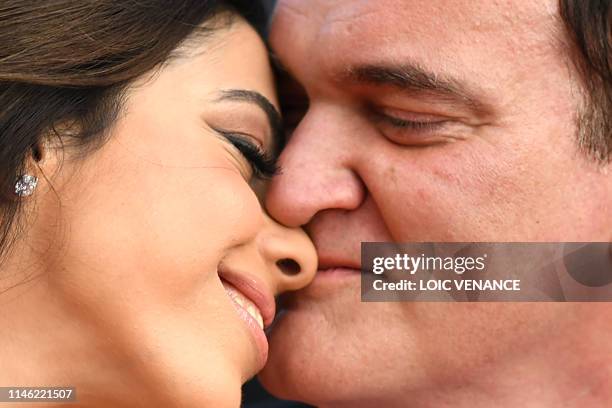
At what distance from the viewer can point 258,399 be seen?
246 cm

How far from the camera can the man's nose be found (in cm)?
159

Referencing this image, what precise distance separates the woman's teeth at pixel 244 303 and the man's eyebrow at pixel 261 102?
0.31 meters

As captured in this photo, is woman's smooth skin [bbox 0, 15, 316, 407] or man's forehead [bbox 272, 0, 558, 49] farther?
man's forehead [bbox 272, 0, 558, 49]

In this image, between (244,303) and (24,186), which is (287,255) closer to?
(244,303)

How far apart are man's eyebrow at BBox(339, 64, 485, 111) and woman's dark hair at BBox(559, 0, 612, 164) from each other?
18 cm

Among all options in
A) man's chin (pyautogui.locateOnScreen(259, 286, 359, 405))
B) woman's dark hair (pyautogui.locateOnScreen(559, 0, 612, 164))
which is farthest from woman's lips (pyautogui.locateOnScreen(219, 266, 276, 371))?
woman's dark hair (pyautogui.locateOnScreen(559, 0, 612, 164))

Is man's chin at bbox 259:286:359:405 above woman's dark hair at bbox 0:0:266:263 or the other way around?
the other way around

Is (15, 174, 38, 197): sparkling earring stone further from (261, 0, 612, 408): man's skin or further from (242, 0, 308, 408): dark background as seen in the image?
(242, 0, 308, 408): dark background

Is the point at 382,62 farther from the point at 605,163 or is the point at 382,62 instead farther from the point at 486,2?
the point at 605,163

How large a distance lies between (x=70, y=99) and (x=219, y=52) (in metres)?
0.30

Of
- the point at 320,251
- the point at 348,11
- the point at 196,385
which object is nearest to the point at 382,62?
the point at 348,11

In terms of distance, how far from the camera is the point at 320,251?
165cm

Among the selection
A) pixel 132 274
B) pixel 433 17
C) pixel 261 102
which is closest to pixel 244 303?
pixel 132 274

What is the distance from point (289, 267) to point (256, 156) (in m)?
0.20
